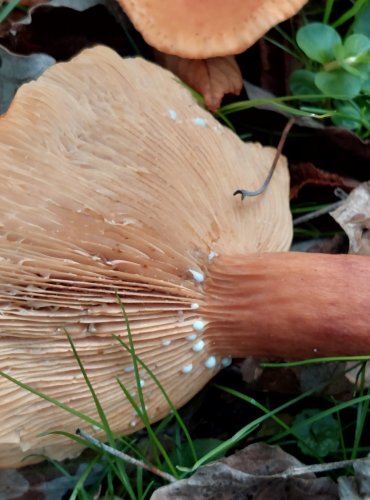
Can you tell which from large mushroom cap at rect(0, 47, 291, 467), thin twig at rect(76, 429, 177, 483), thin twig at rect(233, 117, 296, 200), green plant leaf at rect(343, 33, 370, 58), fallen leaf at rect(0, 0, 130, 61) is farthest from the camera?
fallen leaf at rect(0, 0, 130, 61)

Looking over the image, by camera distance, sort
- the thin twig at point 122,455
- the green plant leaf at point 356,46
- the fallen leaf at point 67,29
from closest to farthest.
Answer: the thin twig at point 122,455 < the green plant leaf at point 356,46 < the fallen leaf at point 67,29

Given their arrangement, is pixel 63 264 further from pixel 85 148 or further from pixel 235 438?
pixel 235 438

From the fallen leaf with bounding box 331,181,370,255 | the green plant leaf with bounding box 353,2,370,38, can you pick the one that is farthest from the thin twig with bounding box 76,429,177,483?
the green plant leaf with bounding box 353,2,370,38

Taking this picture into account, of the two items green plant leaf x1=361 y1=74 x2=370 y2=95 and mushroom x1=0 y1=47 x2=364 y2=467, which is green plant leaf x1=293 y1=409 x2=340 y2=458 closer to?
mushroom x1=0 y1=47 x2=364 y2=467

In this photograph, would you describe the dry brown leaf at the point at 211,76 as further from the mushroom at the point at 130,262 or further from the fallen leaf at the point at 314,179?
the fallen leaf at the point at 314,179

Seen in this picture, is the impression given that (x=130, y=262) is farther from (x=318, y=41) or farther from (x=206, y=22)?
(x=318, y=41)

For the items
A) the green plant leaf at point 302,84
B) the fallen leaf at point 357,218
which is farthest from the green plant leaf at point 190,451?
the green plant leaf at point 302,84
